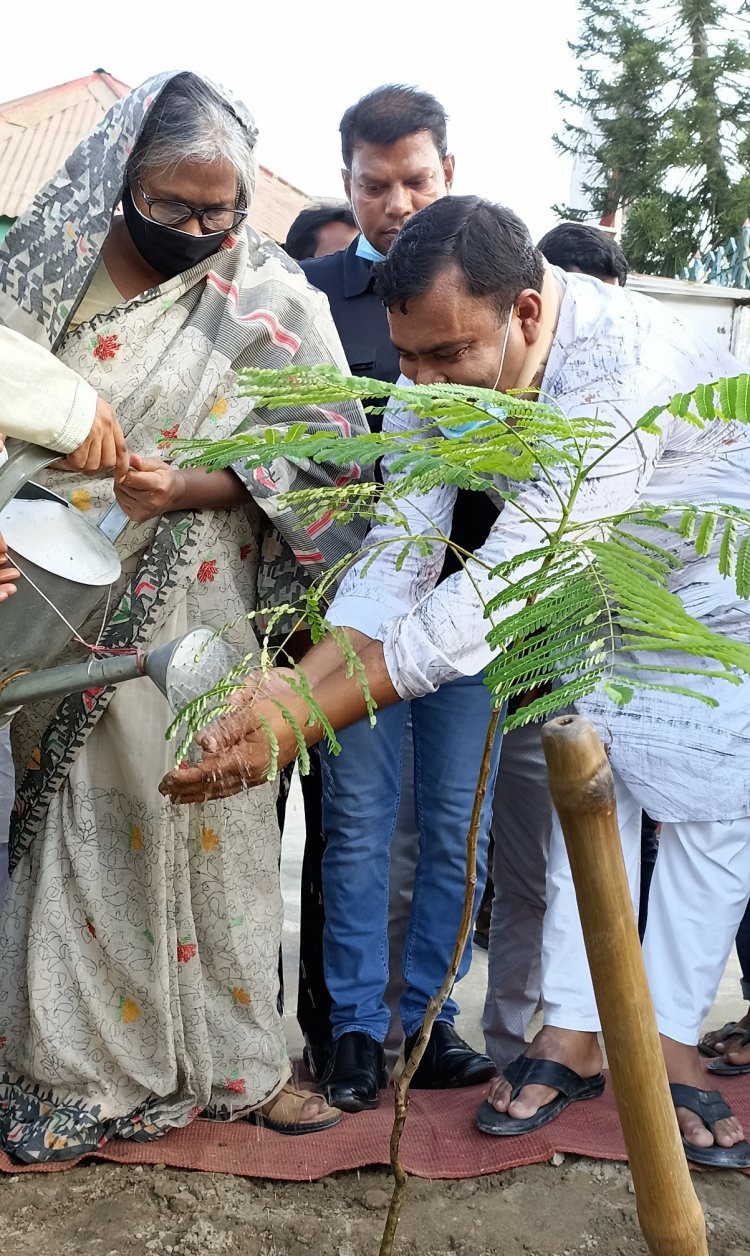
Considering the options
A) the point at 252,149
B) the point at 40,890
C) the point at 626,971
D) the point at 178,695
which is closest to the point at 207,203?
the point at 252,149

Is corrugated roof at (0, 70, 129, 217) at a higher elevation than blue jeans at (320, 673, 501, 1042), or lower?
higher

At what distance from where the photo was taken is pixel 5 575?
6.09 feet

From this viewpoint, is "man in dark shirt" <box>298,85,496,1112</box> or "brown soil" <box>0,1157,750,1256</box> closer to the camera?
"brown soil" <box>0,1157,750,1256</box>

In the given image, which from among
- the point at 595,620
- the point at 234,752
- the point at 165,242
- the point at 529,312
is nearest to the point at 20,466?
the point at 234,752

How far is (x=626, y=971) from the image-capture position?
53.4 inches

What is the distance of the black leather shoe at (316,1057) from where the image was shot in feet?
9.41

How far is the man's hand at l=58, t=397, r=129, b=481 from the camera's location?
1.96 meters

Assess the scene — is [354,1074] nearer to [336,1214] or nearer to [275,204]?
[336,1214]

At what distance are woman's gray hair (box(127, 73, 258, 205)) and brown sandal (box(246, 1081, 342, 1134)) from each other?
190cm

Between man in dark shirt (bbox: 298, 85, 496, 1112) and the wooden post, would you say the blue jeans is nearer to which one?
man in dark shirt (bbox: 298, 85, 496, 1112)

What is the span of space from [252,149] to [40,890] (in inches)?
61.0

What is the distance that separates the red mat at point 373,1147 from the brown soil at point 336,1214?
0.07ft

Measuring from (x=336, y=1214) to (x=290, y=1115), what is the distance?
0.35 meters

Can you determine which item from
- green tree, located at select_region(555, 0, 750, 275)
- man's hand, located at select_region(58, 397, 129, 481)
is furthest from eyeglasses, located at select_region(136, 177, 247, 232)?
green tree, located at select_region(555, 0, 750, 275)
